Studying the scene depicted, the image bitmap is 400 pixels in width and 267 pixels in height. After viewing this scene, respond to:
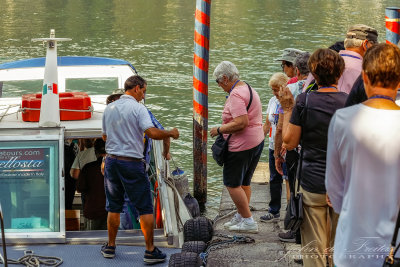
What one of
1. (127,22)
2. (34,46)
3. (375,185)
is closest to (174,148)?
(375,185)

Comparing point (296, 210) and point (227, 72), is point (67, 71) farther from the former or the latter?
point (296, 210)

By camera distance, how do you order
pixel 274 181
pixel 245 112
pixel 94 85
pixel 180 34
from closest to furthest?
pixel 245 112
pixel 274 181
pixel 94 85
pixel 180 34

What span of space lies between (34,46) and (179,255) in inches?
764

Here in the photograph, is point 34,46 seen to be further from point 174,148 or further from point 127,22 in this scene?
point 174,148

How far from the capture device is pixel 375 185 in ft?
11.3

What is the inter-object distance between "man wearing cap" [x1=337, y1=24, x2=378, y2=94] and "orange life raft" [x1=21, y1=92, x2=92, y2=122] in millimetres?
2604

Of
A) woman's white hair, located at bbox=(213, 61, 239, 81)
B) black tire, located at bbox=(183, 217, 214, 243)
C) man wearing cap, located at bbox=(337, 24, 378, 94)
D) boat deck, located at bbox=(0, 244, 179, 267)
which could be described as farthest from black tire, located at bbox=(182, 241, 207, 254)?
man wearing cap, located at bbox=(337, 24, 378, 94)

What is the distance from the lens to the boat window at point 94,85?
28.5ft

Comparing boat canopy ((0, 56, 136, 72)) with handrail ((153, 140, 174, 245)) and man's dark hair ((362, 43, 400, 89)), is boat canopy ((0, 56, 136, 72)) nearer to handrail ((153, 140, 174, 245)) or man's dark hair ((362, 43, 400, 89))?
handrail ((153, 140, 174, 245))

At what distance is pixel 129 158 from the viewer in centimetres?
611

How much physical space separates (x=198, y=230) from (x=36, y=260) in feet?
5.92

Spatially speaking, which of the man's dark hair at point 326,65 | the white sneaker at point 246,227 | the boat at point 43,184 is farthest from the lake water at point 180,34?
the man's dark hair at point 326,65

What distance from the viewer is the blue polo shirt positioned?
19.9 ft

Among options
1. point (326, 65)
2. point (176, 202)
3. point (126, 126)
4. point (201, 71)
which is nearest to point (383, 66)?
point (326, 65)
